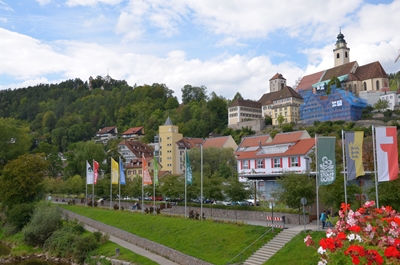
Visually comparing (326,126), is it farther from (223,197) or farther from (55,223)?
(55,223)

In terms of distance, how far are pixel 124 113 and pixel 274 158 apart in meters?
113

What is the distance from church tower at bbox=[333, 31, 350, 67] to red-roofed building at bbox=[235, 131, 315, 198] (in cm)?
8123

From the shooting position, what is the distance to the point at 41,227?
41.3 meters

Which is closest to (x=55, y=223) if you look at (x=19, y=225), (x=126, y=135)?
(x=19, y=225)

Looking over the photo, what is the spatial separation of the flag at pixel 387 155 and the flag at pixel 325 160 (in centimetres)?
313

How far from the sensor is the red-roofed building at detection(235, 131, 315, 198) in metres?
49.4

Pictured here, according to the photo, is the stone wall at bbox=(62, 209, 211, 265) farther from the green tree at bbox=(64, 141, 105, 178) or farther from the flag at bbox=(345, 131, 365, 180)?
the green tree at bbox=(64, 141, 105, 178)

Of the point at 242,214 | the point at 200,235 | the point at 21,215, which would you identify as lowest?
the point at 21,215

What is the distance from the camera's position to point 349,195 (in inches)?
1107

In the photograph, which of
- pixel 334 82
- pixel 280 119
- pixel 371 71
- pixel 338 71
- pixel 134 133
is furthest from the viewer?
pixel 134 133

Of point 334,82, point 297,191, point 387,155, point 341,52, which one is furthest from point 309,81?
point 387,155

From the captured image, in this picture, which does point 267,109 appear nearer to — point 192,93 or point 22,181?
point 192,93

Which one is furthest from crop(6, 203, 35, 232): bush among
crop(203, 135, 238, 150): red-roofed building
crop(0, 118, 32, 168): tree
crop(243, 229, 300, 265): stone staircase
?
crop(203, 135, 238, 150): red-roofed building

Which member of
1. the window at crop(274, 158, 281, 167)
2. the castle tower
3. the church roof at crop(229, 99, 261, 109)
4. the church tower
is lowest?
the window at crop(274, 158, 281, 167)
